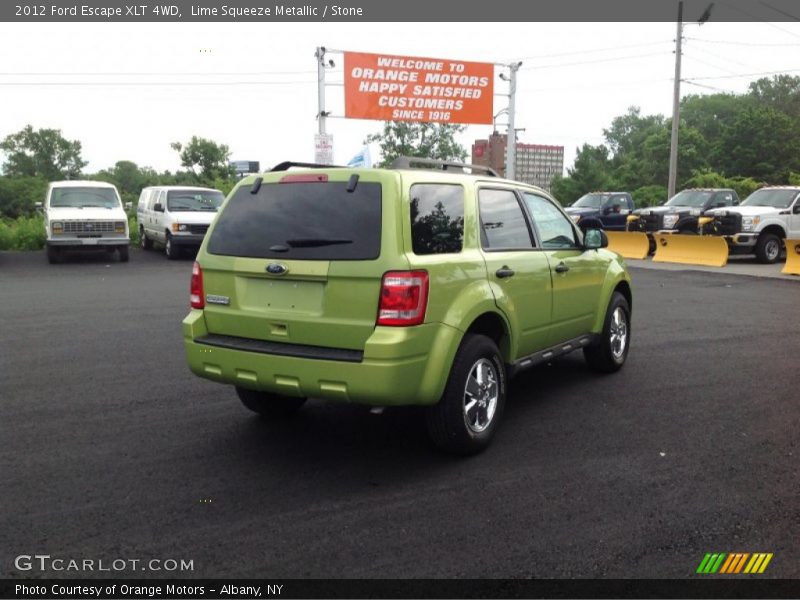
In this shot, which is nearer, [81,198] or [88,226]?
[88,226]

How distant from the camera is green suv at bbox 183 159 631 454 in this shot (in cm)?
413

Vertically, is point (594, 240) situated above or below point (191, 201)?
below

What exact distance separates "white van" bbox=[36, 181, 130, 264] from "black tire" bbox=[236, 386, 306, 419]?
1449 cm

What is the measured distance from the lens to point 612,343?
6.84m

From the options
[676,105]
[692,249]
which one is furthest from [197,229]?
[676,105]

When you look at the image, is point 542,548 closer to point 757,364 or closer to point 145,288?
point 757,364

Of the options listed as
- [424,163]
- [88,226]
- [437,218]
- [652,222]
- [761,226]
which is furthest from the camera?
[652,222]

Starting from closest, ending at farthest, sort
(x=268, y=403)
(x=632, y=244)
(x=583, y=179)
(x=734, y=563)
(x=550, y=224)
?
(x=734, y=563) < (x=268, y=403) < (x=550, y=224) < (x=632, y=244) < (x=583, y=179)

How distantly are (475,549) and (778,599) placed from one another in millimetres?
1322

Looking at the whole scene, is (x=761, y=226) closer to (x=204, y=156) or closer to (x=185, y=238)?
(x=185, y=238)

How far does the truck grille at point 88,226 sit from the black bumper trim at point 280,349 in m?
15.0

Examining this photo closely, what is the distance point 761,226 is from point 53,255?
19.2 metres

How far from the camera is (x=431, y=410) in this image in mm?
4473

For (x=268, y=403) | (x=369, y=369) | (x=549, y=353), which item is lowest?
(x=268, y=403)
